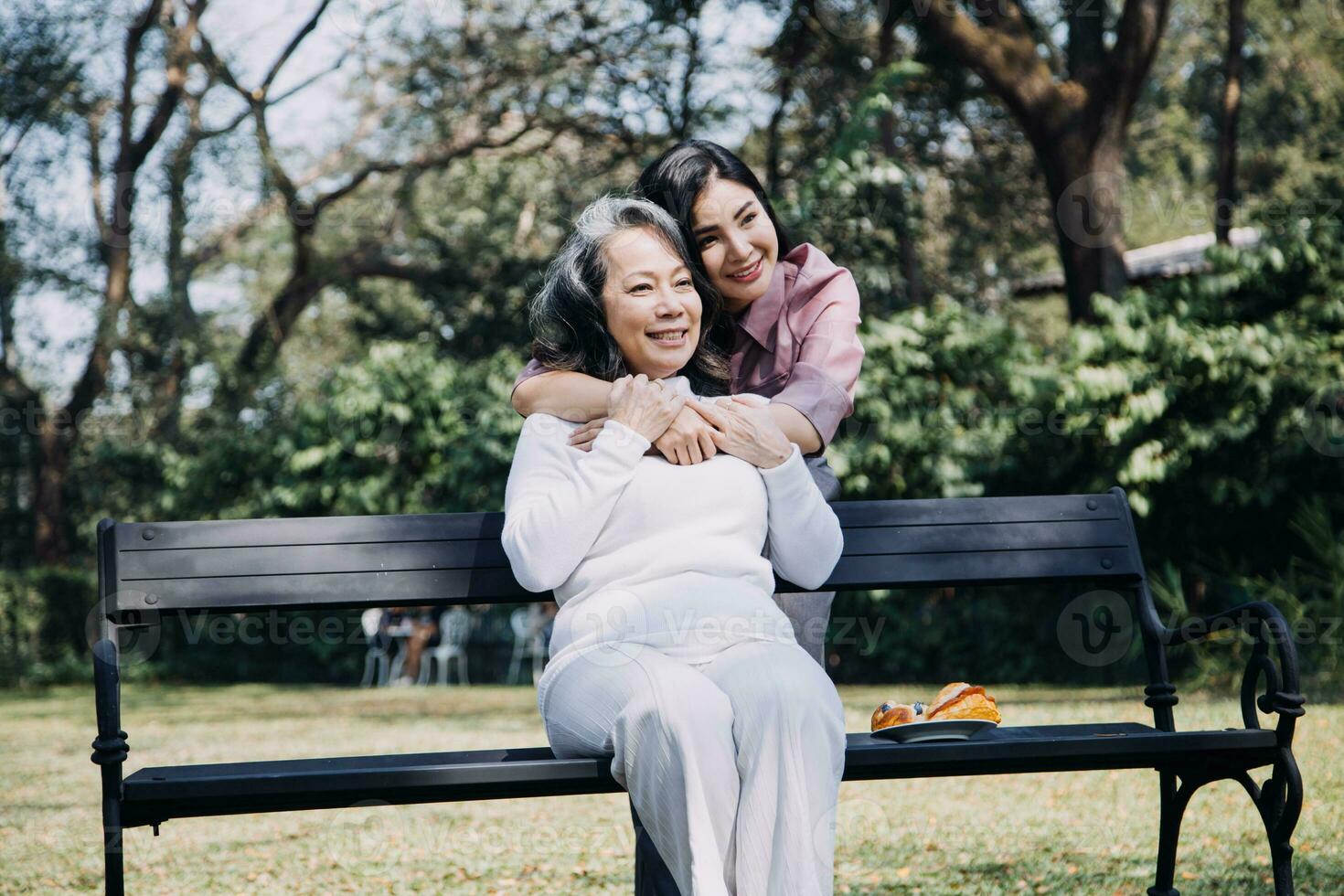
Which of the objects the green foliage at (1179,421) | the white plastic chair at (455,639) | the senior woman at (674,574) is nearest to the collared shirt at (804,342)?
the senior woman at (674,574)

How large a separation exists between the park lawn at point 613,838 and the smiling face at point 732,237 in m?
1.89

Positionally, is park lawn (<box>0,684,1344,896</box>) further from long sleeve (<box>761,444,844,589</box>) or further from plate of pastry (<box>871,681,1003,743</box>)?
long sleeve (<box>761,444,844,589</box>)

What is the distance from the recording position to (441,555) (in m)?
3.20

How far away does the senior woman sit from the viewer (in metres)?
2.43

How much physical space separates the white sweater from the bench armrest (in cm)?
90

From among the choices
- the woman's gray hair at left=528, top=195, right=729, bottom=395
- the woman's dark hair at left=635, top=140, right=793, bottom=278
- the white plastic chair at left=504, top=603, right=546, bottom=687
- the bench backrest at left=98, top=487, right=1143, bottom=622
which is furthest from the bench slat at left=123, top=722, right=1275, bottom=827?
the white plastic chair at left=504, top=603, right=546, bottom=687

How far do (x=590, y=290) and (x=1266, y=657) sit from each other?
1765 millimetres

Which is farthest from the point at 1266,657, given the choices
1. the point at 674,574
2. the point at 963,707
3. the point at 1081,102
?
the point at 1081,102

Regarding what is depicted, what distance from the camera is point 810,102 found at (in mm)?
18125

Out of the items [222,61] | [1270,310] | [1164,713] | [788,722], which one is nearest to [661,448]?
[788,722]

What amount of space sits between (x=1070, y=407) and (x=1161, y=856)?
22.7ft

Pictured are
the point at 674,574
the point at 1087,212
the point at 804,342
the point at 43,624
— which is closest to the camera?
the point at 674,574

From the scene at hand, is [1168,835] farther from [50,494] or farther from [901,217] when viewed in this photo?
[50,494]

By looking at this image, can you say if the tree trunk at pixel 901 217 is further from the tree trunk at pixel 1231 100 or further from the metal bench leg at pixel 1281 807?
the metal bench leg at pixel 1281 807
